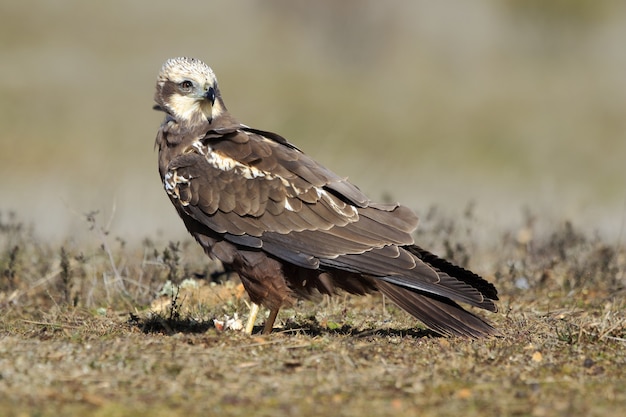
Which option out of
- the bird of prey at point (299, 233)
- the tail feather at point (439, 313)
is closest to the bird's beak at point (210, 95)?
the bird of prey at point (299, 233)

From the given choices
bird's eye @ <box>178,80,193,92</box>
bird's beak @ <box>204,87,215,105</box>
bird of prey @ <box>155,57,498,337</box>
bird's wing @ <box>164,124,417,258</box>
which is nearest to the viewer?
bird of prey @ <box>155,57,498,337</box>

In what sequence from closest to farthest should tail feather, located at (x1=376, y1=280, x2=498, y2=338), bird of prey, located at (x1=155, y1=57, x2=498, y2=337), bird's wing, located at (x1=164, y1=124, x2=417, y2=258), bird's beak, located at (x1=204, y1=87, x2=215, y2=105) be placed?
tail feather, located at (x1=376, y1=280, x2=498, y2=338), bird of prey, located at (x1=155, y1=57, x2=498, y2=337), bird's wing, located at (x1=164, y1=124, x2=417, y2=258), bird's beak, located at (x1=204, y1=87, x2=215, y2=105)

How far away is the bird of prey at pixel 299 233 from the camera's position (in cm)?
556

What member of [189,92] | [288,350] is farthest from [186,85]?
[288,350]

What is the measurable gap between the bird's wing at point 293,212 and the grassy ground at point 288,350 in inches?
17.5

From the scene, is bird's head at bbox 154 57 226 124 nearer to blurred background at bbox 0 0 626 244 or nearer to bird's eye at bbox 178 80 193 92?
bird's eye at bbox 178 80 193 92

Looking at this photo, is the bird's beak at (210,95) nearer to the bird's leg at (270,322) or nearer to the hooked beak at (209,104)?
the hooked beak at (209,104)

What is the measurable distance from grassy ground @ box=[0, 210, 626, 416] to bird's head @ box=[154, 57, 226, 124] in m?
1.19

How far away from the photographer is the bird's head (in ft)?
20.9

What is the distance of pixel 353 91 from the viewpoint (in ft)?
80.3

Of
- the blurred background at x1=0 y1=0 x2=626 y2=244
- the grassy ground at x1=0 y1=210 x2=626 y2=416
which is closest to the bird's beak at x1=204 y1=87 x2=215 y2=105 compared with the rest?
the grassy ground at x1=0 y1=210 x2=626 y2=416

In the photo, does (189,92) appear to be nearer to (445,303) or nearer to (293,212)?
(293,212)

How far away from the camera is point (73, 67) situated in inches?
966

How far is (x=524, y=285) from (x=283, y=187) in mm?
2605
